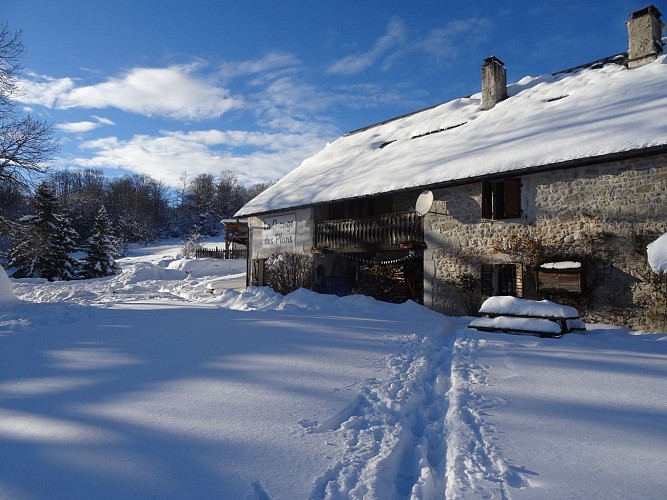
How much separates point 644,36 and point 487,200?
7.17 meters

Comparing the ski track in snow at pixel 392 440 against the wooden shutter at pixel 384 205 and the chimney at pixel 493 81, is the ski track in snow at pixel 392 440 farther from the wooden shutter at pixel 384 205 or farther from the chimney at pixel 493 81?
the chimney at pixel 493 81

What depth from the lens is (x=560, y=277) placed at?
9688mm

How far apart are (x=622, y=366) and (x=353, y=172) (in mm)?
11731

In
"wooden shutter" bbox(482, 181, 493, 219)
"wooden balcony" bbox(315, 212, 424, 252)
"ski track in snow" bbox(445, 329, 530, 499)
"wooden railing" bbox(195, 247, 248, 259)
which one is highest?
"wooden shutter" bbox(482, 181, 493, 219)

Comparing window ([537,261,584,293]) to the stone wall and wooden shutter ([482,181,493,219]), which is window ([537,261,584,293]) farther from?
wooden shutter ([482,181,493,219])

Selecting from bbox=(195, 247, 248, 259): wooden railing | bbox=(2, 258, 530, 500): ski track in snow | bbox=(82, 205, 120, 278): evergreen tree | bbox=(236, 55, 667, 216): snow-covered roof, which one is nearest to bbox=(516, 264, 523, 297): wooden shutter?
bbox=(236, 55, 667, 216): snow-covered roof

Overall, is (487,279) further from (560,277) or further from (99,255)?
(99,255)

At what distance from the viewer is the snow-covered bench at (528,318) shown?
770 cm

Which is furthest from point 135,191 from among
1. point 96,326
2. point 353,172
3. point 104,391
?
point 104,391

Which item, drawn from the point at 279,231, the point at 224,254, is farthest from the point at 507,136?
the point at 224,254

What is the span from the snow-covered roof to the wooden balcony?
49.2 inches

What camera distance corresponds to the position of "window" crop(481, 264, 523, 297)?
11.2 m

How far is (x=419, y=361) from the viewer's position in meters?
5.64

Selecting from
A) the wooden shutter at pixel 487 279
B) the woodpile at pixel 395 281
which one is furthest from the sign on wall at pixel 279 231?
the wooden shutter at pixel 487 279
